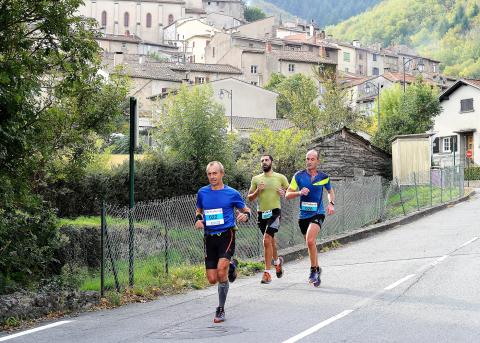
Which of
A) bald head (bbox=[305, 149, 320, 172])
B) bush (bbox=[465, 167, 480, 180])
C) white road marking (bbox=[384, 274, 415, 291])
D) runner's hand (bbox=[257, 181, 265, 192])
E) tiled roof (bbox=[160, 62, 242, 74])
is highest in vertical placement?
tiled roof (bbox=[160, 62, 242, 74])

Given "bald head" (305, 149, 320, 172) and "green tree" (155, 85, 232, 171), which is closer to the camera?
"bald head" (305, 149, 320, 172)

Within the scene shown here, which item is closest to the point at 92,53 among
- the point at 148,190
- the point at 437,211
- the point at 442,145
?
the point at 148,190

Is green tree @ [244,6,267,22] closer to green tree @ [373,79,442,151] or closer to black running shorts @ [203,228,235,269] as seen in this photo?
green tree @ [373,79,442,151]

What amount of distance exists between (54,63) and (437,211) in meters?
21.9

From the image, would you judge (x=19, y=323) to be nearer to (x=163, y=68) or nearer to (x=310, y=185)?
(x=310, y=185)

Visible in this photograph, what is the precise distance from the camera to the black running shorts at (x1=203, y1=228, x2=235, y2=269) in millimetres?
9828

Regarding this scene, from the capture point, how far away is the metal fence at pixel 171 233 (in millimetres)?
12656

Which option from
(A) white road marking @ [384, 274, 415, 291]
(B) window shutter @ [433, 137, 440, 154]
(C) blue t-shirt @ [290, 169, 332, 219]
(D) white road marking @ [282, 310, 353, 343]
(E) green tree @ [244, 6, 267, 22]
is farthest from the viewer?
(E) green tree @ [244, 6, 267, 22]

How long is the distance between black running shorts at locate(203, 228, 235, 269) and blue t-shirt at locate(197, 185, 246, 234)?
65 mm

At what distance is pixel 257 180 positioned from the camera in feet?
43.1

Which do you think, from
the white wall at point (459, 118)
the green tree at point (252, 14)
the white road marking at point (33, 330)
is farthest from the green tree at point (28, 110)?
the green tree at point (252, 14)

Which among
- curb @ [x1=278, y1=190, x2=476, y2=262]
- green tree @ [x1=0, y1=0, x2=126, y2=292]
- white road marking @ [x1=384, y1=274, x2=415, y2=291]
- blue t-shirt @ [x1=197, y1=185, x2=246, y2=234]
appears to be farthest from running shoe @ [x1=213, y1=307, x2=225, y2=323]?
curb @ [x1=278, y1=190, x2=476, y2=262]

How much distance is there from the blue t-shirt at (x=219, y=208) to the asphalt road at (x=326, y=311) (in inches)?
42.7

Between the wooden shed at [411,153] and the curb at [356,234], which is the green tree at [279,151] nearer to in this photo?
the wooden shed at [411,153]
